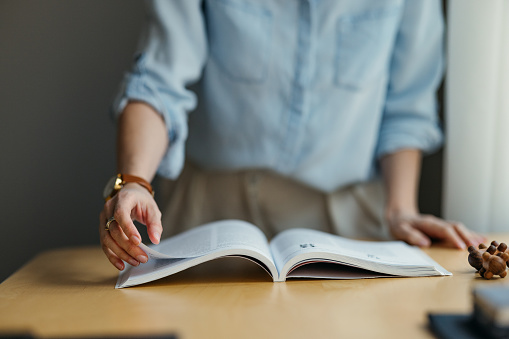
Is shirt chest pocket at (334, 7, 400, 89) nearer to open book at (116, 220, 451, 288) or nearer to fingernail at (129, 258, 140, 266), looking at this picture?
open book at (116, 220, 451, 288)

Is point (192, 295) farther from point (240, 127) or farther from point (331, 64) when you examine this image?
point (331, 64)

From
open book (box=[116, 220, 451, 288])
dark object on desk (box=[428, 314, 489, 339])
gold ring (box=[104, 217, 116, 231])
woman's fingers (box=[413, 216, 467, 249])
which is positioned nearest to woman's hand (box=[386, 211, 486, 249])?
woman's fingers (box=[413, 216, 467, 249])

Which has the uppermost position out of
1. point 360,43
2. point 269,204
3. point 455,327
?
point 360,43

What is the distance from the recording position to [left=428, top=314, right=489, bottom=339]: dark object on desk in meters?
0.63

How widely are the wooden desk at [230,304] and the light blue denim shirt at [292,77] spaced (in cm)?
41

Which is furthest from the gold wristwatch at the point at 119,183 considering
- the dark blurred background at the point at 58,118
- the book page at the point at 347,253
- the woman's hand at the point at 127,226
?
the dark blurred background at the point at 58,118

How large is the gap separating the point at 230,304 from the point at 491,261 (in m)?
0.41

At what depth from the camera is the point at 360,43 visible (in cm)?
136

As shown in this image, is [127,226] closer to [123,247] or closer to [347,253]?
[123,247]

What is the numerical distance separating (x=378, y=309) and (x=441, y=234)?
1.53 ft

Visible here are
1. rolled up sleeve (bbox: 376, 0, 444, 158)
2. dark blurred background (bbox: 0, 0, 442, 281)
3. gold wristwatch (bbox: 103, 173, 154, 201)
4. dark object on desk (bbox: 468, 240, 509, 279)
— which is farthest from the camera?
dark blurred background (bbox: 0, 0, 442, 281)

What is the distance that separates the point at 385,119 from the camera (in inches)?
59.8

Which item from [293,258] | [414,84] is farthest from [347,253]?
[414,84]

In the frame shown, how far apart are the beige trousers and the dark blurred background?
349 mm
